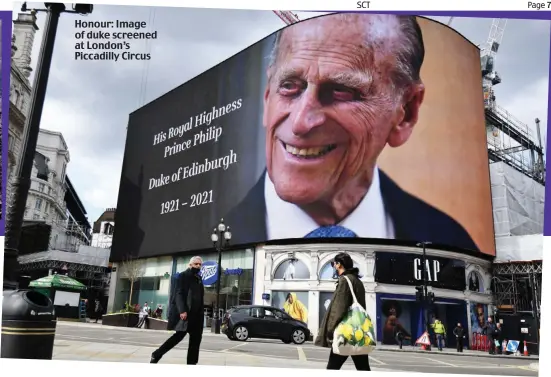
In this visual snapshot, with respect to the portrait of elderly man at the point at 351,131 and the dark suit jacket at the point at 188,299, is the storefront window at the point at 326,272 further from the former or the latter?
the dark suit jacket at the point at 188,299

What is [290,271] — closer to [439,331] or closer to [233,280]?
[233,280]

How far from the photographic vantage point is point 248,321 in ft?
53.9

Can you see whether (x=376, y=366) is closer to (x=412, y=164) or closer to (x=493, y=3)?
(x=493, y=3)

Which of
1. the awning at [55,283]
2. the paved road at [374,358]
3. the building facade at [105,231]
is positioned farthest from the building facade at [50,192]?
the paved road at [374,358]

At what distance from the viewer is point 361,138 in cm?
2561

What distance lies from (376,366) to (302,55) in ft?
69.4

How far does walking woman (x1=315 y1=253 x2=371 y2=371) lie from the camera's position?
17.8ft

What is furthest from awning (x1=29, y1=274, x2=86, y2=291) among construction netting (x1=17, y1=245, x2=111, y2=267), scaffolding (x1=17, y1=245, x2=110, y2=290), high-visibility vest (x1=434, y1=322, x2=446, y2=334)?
high-visibility vest (x1=434, y1=322, x2=446, y2=334)

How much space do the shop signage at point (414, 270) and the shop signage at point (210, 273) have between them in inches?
404

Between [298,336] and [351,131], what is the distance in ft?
40.8

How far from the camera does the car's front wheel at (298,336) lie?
1635 centimetres

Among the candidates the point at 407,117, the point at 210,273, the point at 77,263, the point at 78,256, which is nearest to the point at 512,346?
the point at 407,117

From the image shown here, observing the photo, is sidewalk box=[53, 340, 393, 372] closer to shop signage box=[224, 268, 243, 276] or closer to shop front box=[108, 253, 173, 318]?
shop signage box=[224, 268, 243, 276]

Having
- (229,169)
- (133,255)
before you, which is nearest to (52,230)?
(133,255)
